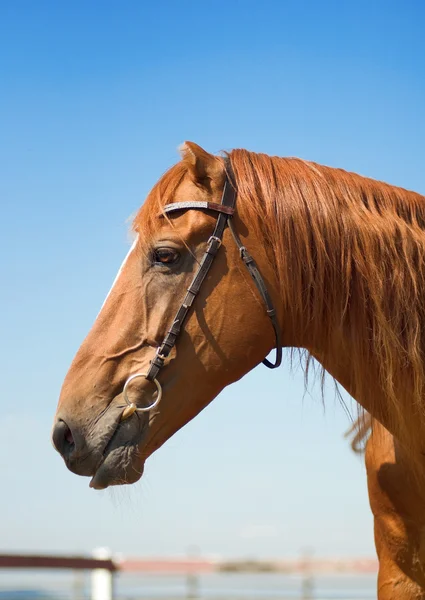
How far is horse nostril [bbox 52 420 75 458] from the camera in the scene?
9.09ft

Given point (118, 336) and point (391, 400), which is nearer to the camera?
point (118, 336)

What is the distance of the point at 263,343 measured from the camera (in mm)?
3012

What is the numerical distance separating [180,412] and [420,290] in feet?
3.53

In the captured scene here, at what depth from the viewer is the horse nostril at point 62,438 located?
2770 mm

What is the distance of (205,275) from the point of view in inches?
116

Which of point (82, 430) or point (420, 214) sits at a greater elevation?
point (420, 214)

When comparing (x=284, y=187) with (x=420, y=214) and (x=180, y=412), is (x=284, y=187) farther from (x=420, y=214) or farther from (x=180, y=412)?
(x=180, y=412)

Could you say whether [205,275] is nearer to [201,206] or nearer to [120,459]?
[201,206]

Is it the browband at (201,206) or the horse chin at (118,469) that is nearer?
the horse chin at (118,469)

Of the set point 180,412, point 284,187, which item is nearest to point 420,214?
point 284,187

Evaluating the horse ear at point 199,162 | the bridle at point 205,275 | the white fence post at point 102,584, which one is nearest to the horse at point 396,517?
the bridle at point 205,275

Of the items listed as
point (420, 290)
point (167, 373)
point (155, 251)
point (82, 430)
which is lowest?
point (82, 430)

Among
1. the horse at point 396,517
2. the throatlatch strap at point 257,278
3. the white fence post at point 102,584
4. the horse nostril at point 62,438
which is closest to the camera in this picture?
the horse nostril at point 62,438

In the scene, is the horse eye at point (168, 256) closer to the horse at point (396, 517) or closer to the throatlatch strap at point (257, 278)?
the throatlatch strap at point (257, 278)
